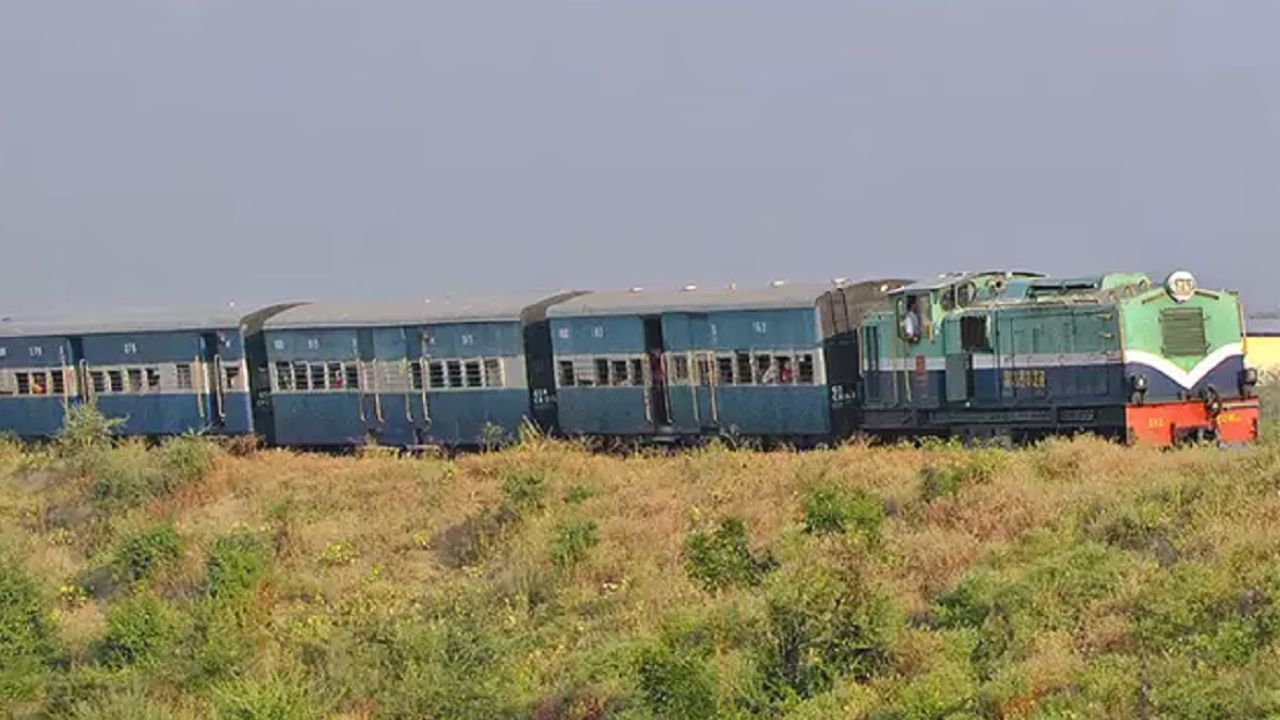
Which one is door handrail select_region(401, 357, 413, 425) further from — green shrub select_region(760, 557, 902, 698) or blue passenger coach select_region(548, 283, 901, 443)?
green shrub select_region(760, 557, 902, 698)

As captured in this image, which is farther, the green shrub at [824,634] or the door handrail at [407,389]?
the door handrail at [407,389]

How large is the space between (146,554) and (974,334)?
1353cm

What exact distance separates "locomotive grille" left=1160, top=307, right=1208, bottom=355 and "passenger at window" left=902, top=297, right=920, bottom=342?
3812mm

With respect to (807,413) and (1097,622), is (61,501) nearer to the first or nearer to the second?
(807,413)

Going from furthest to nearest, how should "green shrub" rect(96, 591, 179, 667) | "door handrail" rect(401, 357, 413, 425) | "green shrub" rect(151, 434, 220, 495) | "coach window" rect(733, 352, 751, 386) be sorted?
"door handrail" rect(401, 357, 413, 425), "green shrub" rect(151, 434, 220, 495), "coach window" rect(733, 352, 751, 386), "green shrub" rect(96, 591, 179, 667)

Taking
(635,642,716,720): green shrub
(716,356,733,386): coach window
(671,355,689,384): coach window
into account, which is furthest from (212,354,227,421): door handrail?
(635,642,716,720): green shrub

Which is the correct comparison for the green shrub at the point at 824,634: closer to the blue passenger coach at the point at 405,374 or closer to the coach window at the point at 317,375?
the blue passenger coach at the point at 405,374

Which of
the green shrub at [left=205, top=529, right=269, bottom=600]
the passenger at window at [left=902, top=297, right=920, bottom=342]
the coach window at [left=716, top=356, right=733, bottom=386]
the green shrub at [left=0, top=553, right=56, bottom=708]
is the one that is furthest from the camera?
the coach window at [left=716, top=356, right=733, bottom=386]

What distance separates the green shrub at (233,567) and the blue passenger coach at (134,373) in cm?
1017

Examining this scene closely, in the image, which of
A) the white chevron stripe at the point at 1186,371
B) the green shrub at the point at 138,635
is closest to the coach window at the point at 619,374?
the white chevron stripe at the point at 1186,371

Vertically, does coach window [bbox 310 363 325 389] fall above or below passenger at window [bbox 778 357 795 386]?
above

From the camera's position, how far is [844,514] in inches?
766

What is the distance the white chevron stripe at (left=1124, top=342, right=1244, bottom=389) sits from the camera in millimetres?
22516

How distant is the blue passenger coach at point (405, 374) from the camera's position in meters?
29.7
